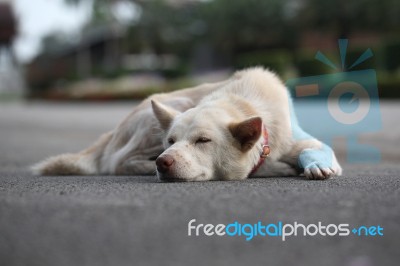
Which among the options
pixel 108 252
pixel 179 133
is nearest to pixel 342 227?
pixel 108 252

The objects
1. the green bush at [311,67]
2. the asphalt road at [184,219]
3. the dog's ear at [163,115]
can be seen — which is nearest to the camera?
the asphalt road at [184,219]

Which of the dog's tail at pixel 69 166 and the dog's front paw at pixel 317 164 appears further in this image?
the dog's tail at pixel 69 166

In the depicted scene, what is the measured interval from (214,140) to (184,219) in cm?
128

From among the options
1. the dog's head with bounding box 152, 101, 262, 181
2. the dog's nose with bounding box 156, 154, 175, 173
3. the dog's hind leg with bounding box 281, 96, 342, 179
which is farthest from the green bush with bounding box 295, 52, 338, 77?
the dog's nose with bounding box 156, 154, 175, 173

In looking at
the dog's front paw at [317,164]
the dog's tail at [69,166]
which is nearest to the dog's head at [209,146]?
the dog's front paw at [317,164]

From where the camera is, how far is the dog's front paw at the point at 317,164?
4113 mm

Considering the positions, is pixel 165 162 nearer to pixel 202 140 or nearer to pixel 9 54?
pixel 202 140

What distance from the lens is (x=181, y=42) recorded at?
4912 centimetres

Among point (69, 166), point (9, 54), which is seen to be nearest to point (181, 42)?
point (9, 54)

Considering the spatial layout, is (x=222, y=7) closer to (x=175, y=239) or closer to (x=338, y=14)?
(x=338, y=14)

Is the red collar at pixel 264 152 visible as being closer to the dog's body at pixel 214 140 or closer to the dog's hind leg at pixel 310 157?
the dog's body at pixel 214 140

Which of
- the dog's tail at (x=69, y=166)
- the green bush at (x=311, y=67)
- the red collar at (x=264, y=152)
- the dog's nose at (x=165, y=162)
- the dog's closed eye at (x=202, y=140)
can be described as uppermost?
the dog's closed eye at (x=202, y=140)

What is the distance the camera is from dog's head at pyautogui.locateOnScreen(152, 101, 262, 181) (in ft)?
12.5

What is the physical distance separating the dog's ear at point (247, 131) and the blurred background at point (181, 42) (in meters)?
23.0
